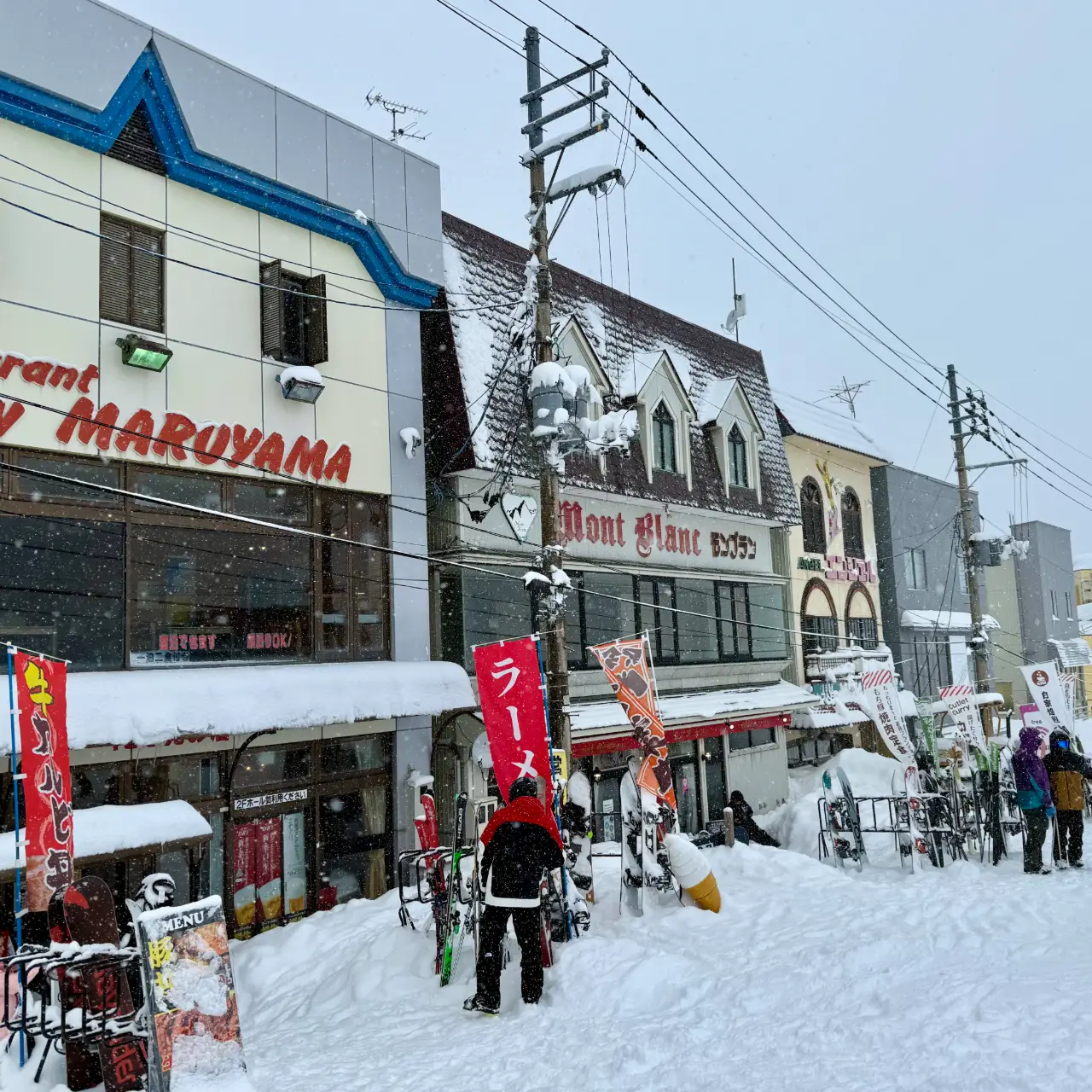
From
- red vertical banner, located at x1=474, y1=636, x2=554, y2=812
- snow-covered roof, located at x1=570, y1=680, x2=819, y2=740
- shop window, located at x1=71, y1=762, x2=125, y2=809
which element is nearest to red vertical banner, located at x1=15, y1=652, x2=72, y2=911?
shop window, located at x1=71, y1=762, x2=125, y2=809

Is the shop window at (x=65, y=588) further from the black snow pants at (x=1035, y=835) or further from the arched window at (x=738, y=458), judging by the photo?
the arched window at (x=738, y=458)

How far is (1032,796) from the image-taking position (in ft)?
37.4

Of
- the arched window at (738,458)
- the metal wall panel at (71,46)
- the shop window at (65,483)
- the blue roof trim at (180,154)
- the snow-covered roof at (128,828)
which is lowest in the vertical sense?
the snow-covered roof at (128,828)

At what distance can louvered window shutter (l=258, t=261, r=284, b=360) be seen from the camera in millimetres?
13109

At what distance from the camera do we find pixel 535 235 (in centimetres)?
1234

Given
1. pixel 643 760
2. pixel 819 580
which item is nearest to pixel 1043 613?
pixel 819 580

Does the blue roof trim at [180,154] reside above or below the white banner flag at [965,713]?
above

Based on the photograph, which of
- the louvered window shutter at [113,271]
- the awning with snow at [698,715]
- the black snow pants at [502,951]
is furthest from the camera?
the awning with snow at [698,715]

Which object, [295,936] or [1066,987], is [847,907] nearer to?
[1066,987]

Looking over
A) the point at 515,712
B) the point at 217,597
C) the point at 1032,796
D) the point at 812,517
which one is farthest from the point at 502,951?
the point at 812,517

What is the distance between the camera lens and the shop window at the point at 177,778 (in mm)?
11406

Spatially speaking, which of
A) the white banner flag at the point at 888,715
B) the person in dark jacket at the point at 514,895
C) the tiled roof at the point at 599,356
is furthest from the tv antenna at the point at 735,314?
the person in dark jacket at the point at 514,895

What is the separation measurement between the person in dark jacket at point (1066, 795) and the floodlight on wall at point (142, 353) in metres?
11.9

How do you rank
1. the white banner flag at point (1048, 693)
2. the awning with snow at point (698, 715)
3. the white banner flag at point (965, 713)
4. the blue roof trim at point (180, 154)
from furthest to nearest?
the white banner flag at point (965, 713)
the white banner flag at point (1048, 693)
the awning with snow at point (698, 715)
the blue roof trim at point (180, 154)
